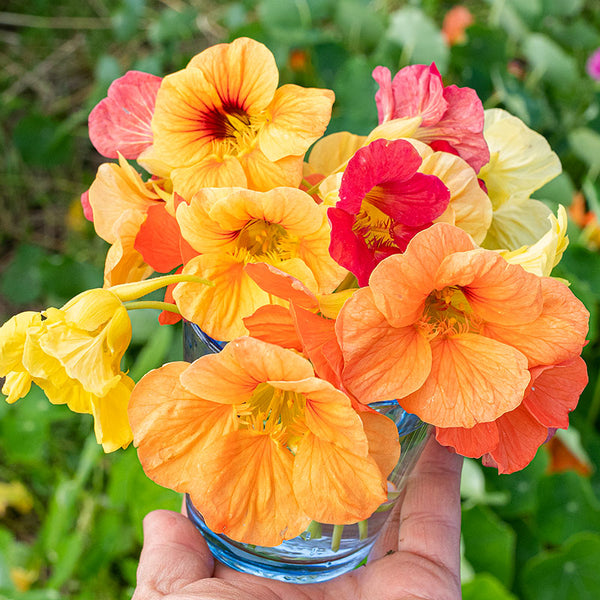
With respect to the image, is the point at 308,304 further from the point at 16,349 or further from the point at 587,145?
the point at 587,145

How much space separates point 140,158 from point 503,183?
270 mm

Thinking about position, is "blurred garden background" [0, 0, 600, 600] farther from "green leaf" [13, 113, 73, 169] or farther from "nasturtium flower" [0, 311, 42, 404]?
"nasturtium flower" [0, 311, 42, 404]

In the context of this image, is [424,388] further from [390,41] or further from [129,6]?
[129,6]

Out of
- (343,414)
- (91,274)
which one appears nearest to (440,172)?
(343,414)

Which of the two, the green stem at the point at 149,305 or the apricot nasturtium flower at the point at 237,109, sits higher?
the apricot nasturtium flower at the point at 237,109

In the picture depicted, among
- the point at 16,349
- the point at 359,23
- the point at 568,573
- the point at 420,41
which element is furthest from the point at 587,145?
the point at 16,349

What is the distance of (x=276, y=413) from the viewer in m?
0.45

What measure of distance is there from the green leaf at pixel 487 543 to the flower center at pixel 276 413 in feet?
2.11

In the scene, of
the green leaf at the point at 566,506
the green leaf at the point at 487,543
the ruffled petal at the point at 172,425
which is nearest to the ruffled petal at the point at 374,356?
the ruffled petal at the point at 172,425

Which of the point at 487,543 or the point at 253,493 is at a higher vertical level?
the point at 253,493

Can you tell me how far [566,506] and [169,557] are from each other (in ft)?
2.33

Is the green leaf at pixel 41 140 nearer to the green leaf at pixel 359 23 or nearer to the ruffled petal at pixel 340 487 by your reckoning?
the green leaf at pixel 359 23

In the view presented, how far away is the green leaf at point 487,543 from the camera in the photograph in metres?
0.98

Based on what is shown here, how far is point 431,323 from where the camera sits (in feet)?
1.42
